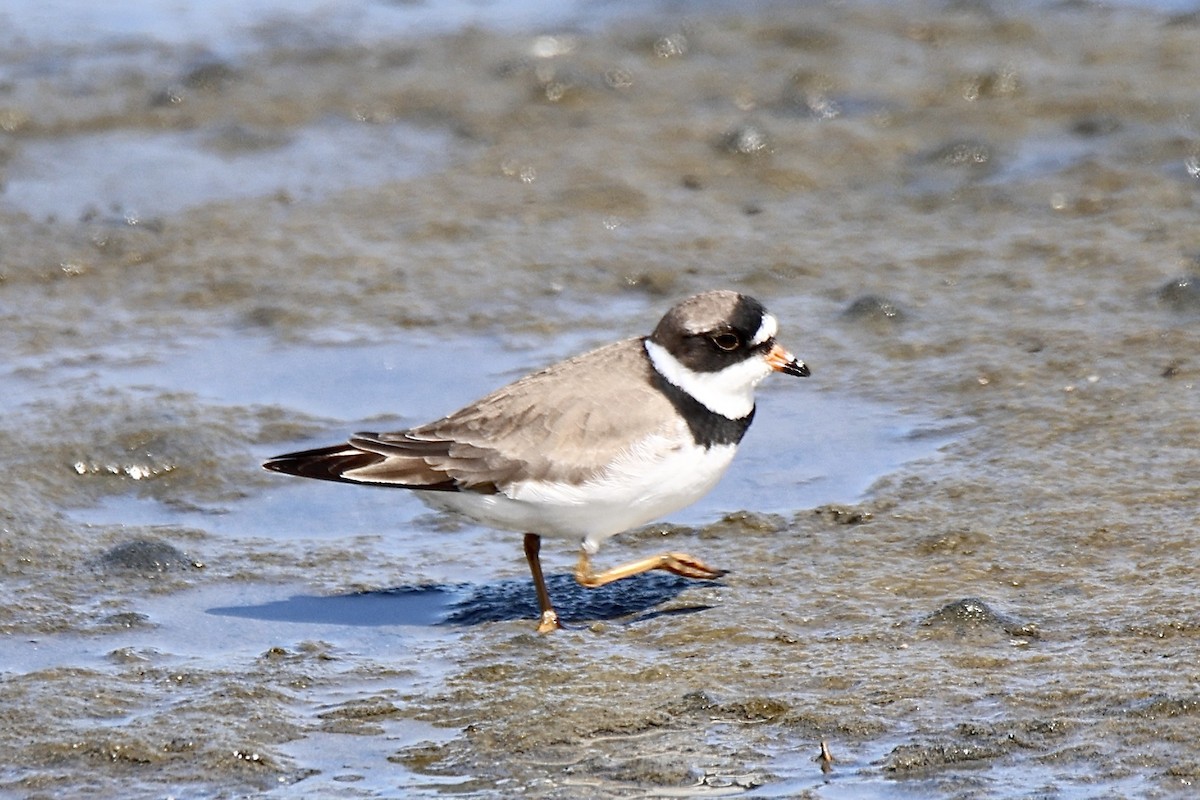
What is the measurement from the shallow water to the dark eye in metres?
0.85

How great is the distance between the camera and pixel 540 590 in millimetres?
5918

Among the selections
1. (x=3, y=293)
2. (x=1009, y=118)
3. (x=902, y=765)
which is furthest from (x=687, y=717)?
(x=1009, y=118)

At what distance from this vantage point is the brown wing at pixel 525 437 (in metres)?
5.80

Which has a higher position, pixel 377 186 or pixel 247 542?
pixel 377 186

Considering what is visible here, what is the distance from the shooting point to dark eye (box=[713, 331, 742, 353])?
5.91m

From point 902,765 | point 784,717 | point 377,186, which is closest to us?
point 902,765

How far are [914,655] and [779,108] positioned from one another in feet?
20.1

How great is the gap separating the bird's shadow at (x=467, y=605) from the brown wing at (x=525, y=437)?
1.55 feet

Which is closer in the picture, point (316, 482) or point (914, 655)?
point (914, 655)

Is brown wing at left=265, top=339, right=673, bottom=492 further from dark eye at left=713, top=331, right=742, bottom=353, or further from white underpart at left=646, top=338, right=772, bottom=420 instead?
dark eye at left=713, top=331, right=742, bottom=353

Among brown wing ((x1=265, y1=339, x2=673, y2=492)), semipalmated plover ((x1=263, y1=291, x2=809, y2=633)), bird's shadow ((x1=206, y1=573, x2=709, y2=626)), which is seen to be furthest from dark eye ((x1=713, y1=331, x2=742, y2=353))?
bird's shadow ((x1=206, y1=573, x2=709, y2=626))

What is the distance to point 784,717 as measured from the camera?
5.04 metres

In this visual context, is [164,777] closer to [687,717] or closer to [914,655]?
[687,717]

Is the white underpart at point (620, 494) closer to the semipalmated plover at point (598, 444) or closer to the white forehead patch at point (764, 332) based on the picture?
the semipalmated plover at point (598, 444)
